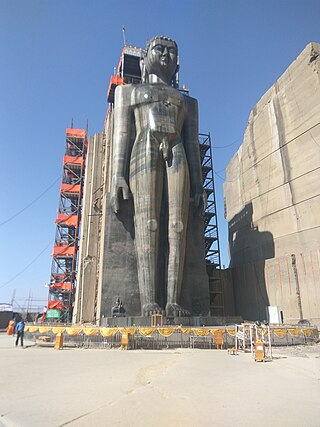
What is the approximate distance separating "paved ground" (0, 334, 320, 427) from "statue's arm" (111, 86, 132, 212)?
1316cm

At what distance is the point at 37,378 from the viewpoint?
744 cm

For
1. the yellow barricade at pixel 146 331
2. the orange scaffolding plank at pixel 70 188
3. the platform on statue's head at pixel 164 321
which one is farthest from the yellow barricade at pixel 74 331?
the orange scaffolding plank at pixel 70 188

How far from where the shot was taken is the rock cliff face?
22797 millimetres

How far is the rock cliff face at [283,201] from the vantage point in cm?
2280

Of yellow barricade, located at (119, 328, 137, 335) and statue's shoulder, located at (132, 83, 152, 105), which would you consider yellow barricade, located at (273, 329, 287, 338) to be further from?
statue's shoulder, located at (132, 83, 152, 105)

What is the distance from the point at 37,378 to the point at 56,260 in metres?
35.3

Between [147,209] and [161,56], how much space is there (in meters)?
10.7

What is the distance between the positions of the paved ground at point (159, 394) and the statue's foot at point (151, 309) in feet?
27.4

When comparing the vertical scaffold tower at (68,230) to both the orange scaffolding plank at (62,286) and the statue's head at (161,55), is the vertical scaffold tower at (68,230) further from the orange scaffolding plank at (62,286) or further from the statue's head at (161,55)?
the statue's head at (161,55)

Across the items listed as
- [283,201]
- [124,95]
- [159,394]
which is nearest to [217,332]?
[159,394]

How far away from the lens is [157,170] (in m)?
21.0

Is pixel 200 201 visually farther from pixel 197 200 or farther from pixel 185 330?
pixel 185 330

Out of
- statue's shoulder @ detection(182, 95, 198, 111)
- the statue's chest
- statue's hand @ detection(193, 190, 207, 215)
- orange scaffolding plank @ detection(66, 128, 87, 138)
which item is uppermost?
orange scaffolding plank @ detection(66, 128, 87, 138)

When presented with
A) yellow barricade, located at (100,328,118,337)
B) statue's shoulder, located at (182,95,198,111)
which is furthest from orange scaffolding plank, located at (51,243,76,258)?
yellow barricade, located at (100,328,118,337)
